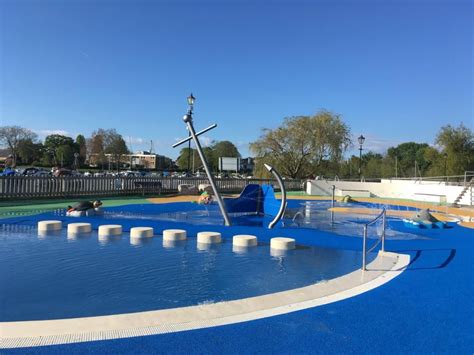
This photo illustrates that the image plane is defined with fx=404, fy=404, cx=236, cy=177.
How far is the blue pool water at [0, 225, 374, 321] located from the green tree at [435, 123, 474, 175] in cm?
4243

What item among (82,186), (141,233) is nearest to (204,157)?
(141,233)

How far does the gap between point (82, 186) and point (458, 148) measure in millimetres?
42452

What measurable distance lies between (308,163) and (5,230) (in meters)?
35.3

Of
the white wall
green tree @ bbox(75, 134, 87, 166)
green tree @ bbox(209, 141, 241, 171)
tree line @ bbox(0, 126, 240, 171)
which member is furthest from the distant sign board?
green tree @ bbox(75, 134, 87, 166)

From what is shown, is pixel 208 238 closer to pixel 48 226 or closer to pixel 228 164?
pixel 48 226

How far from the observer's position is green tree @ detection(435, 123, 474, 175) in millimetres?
46344

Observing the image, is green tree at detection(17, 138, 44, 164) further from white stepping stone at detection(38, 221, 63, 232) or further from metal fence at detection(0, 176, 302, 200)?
white stepping stone at detection(38, 221, 63, 232)

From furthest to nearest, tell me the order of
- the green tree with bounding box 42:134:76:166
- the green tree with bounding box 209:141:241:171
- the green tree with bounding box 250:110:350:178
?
the green tree with bounding box 209:141:241:171 < the green tree with bounding box 42:134:76:166 < the green tree with bounding box 250:110:350:178

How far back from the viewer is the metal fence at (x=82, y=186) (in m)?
21.9

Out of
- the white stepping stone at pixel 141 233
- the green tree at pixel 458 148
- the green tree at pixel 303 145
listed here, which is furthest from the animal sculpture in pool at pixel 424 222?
the green tree at pixel 458 148

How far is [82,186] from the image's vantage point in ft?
82.0

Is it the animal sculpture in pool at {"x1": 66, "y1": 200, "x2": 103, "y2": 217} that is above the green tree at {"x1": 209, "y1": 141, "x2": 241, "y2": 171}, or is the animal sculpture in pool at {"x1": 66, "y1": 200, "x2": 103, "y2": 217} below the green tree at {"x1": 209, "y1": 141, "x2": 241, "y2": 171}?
below

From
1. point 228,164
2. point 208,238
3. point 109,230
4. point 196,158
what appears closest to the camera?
point 208,238

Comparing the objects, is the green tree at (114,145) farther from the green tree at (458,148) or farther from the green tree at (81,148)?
the green tree at (458,148)
